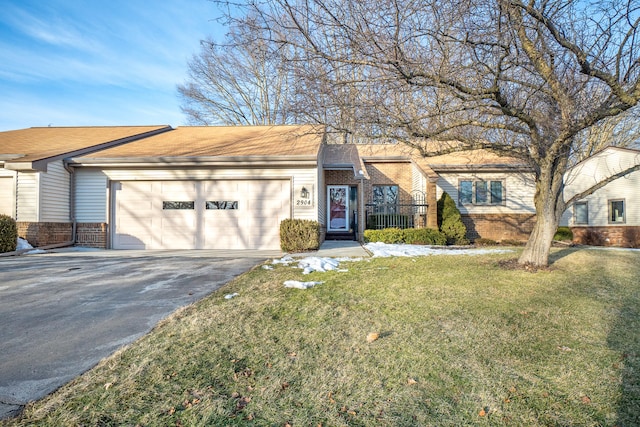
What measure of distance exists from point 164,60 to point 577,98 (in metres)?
9.00

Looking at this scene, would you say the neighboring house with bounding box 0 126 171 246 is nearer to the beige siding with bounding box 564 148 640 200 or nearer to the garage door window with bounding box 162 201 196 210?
the garage door window with bounding box 162 201 196 210

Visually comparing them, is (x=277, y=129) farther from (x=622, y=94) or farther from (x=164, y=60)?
(x=622, y=94)

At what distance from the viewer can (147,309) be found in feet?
14.1

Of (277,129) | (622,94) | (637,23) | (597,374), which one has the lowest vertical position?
(597,374)

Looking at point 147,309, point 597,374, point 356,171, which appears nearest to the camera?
point 597,374

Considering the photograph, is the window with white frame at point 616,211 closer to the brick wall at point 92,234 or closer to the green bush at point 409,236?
the green bush at point 409,236

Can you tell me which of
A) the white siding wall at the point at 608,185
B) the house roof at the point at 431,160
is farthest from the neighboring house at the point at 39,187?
the white siding wall at the point at 608,185

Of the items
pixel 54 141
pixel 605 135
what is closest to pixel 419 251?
pixel 54 141

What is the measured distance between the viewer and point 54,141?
1324 centimetres

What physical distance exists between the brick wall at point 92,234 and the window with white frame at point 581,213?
19566 millimetres

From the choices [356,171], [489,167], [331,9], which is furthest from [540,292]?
[489,167]

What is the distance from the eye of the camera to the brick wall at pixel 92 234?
1122 centimetres

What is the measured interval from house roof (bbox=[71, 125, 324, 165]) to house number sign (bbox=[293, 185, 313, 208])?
38.8 inches

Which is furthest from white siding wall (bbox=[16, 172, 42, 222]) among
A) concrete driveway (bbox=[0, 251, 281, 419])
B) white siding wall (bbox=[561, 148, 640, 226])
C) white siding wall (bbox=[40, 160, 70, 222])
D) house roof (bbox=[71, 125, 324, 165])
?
white siding wall (bbox=[561, 148, 640, 226])
